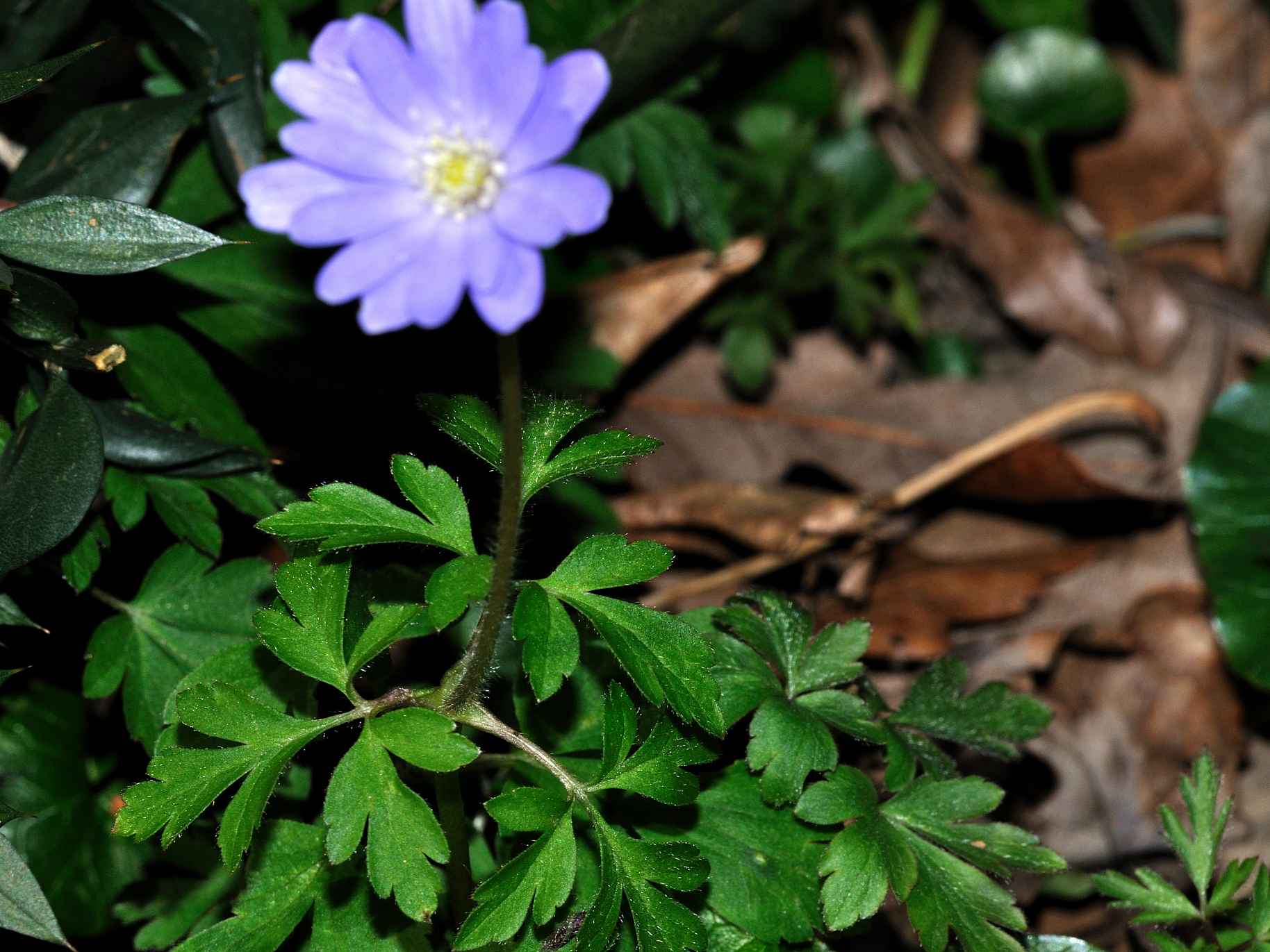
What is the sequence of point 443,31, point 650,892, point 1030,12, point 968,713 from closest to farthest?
1. point 443,31
2. point 650,892
3. point 968,713
4. point 1030,12

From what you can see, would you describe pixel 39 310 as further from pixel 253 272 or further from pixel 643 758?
pixel 643 758

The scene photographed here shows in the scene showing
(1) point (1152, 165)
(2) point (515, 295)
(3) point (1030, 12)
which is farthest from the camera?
(1) point (1152, 165)

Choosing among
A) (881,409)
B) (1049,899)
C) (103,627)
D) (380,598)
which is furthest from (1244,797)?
(103,627)

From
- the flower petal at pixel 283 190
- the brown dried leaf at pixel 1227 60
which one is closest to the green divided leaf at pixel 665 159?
the flower petal at pixel 283 190

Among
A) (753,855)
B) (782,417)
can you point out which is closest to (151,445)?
(753,855)

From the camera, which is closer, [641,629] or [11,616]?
[641,629]

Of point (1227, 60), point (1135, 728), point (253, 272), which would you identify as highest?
point (253, 272)
